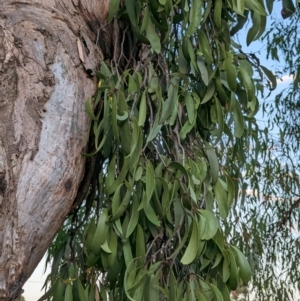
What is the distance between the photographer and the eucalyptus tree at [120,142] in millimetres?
706

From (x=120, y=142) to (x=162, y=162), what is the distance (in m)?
0.07

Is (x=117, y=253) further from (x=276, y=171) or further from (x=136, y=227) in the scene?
(x=276, y=171)

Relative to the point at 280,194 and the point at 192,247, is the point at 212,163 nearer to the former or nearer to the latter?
the point at 192,247

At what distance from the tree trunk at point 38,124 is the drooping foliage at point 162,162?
0.11ft

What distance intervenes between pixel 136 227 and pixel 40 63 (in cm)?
26

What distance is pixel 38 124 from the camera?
720mm

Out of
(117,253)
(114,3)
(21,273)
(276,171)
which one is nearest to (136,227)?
(117,253)

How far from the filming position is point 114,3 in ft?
2.70

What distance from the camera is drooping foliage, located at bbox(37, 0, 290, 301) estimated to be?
0.75m

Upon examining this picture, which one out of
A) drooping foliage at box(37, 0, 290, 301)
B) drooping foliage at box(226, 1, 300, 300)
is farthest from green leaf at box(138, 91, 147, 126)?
drooping foliage at box(226, 1, 300, 300)

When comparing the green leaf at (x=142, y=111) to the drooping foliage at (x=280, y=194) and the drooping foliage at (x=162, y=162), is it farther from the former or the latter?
the drooping foliage at (x=280, y=194)

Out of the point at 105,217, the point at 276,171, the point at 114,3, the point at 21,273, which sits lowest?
the point at 21,273

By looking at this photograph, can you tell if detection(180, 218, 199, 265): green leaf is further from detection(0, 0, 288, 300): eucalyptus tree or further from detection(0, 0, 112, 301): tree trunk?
detection(0, 0, 112, 301): tree trunk

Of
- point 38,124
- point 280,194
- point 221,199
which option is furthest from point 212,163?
point 280,194
